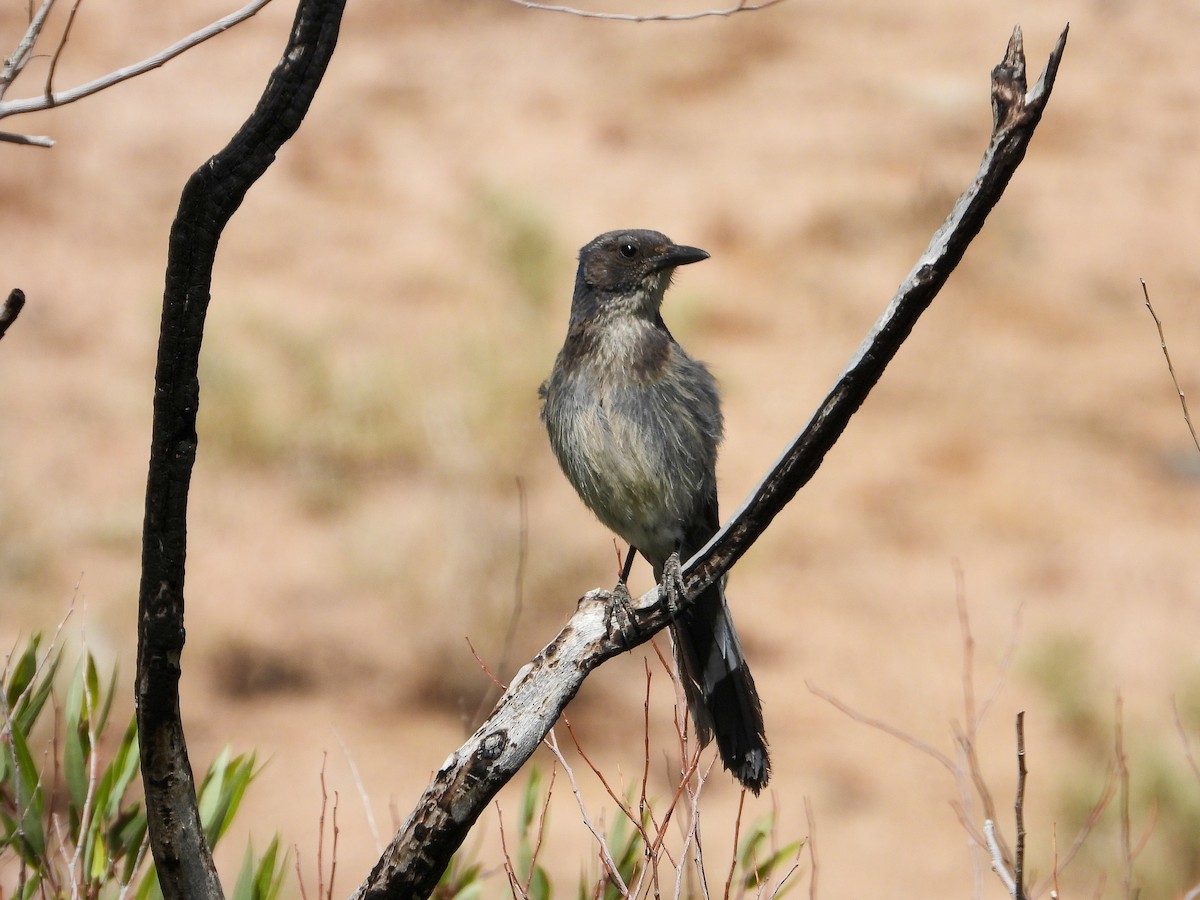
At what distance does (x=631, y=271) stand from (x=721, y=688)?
1566 mm

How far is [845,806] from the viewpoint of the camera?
941cm

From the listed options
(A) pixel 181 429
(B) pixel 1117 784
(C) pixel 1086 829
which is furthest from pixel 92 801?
(B) pixel 1117 784

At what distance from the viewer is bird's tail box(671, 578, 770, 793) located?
382 cm

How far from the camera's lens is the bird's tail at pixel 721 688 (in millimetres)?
3824

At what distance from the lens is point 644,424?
437 centimetres

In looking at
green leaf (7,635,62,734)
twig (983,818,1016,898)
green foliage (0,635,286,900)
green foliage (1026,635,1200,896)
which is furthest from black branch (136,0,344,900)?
green foliage (1026,635,1200,896)

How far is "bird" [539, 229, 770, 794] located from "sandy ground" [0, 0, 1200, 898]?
4463 millimetres

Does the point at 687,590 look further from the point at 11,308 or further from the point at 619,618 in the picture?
the point at 11,308

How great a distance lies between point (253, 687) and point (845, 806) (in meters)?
4.50

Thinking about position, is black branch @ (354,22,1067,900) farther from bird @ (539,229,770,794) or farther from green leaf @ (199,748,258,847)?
green leaf @ (199,748,258,847)

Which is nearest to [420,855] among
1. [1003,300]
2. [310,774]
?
[310,774]

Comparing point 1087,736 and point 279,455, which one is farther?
point 279,455

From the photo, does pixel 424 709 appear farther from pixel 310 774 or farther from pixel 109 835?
pixel 109 835

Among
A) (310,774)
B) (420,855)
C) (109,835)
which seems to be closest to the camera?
(420,855)
